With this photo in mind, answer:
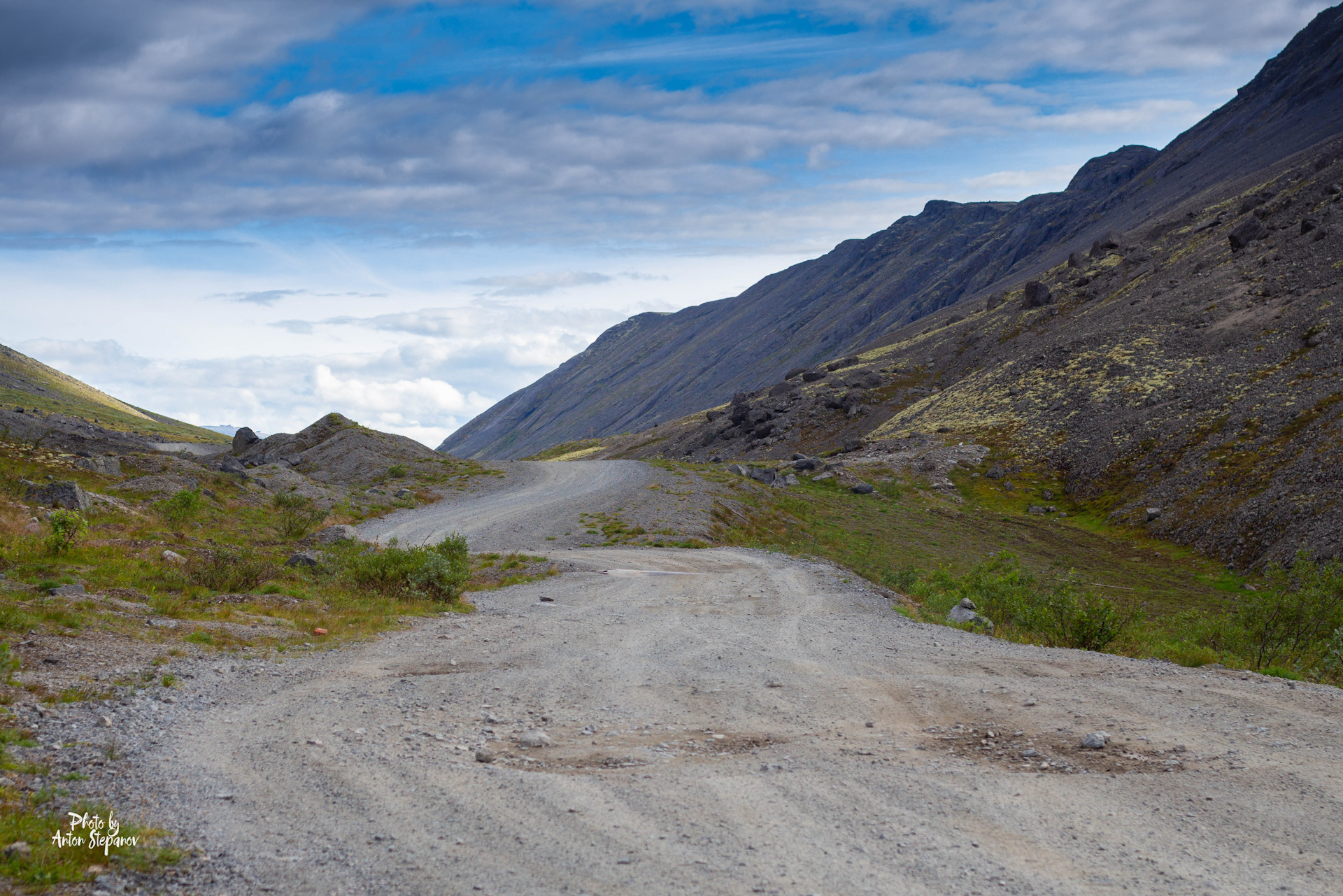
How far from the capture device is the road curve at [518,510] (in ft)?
99.0

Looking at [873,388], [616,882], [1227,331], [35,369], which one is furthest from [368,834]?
[35,369]

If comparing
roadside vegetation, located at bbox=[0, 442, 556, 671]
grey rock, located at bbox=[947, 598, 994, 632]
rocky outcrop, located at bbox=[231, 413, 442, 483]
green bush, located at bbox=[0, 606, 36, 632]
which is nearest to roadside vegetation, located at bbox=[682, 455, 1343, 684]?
grey rock, located at bbox=[947, 598, 994, 632]

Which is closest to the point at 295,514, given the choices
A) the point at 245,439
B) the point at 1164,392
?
the point at 245,439

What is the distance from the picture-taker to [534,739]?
28.2 ft

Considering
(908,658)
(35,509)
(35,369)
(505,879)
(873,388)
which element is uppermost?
(35,369)

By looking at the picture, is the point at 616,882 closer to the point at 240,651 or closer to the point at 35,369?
the point at 240,651

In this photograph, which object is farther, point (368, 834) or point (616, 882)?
point (368, 834)

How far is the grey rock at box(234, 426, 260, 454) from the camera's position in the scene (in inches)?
2665

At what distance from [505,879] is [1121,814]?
5.52 meters

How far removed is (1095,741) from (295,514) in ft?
91.5

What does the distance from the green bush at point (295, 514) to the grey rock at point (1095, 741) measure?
24.9 m

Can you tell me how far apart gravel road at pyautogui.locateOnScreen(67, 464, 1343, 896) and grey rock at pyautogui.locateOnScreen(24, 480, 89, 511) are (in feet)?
44.4

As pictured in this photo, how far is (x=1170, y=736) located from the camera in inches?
343

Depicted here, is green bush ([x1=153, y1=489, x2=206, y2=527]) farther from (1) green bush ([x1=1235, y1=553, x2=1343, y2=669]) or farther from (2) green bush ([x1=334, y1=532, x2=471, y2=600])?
(1) green bush ([x1=1235, y1=553, x2=1343, y2=669])
